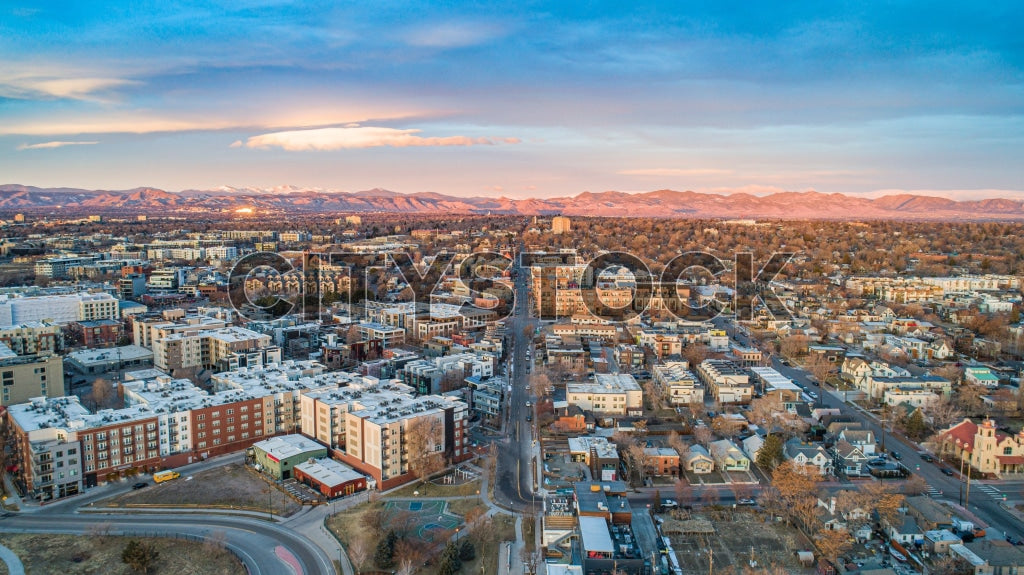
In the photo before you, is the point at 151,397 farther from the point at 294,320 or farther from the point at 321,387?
the point at 294,320

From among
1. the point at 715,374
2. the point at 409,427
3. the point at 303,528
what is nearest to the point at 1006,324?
the point at 715,374

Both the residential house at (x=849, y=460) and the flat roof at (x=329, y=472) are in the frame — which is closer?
the flat roof at (x=329, y=472)

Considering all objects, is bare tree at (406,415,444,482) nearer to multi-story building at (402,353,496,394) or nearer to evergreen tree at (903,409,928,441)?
multi-story building at (402,353,496,394)

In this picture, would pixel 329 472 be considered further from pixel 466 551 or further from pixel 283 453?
pixel 466 551

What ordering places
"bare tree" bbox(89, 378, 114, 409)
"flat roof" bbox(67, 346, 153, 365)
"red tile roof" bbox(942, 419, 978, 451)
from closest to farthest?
"red tile roof" bbox(942, 419, 978, 451) → "bare tree" bbox(89, 378, 114, 409) → "flat roof" bbox(67, 346, 153, 365)

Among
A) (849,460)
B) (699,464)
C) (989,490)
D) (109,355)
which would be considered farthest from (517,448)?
(109,355)

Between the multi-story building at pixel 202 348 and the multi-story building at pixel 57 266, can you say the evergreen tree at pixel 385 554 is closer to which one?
the multi-story building at pixel 202 348

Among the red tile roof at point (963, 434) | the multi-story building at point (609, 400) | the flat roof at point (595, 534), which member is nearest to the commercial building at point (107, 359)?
the multi-story building at point (609, 400)

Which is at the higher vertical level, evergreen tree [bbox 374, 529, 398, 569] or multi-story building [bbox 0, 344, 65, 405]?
multi-story building [bbox 0, 344, 65, 405]

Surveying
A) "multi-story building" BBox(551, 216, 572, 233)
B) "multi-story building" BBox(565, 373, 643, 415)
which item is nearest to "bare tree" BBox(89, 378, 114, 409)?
"multi-story building" BBox(565, 373, 643, 415)
